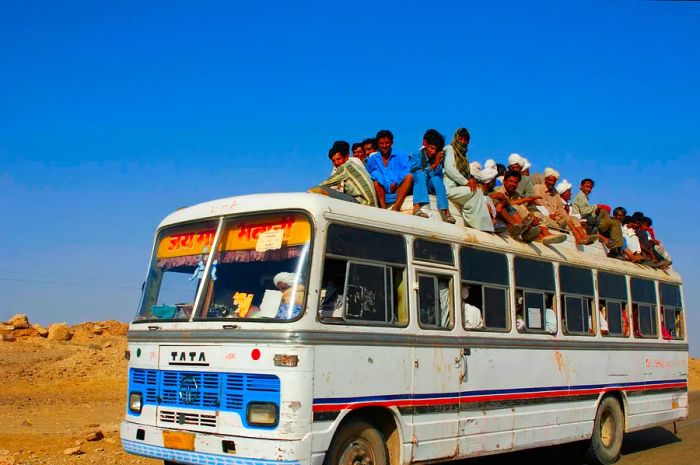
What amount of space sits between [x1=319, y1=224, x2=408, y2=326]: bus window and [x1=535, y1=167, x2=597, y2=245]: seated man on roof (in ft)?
14.0

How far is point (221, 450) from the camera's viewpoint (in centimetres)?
676

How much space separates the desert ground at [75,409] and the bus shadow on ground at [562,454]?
0.02 meters

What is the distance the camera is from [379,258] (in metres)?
7.65

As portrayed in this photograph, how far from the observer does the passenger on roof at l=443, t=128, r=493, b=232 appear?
9570 mm

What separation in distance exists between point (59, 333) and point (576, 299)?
23961 millimetres

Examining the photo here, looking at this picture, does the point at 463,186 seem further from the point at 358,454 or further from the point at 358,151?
the point at 358,454

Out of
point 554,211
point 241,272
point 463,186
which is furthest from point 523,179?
point 241,272

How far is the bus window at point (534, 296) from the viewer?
9.81m

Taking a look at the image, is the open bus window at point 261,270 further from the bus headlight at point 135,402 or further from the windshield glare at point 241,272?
the bus headlight at point 135,402

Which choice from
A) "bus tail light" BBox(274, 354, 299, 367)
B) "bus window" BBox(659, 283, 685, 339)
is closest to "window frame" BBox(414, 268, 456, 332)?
"bus tail light" BBox(274, 354, 299, 367)

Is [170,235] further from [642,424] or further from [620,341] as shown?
[642,424]

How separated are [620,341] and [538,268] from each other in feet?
8.25

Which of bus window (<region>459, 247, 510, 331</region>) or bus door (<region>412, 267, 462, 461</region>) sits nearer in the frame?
bus door (<region>412, 267, 462, 461</region>)

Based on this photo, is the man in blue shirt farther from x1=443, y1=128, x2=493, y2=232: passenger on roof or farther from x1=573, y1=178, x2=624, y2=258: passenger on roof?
Answer: x1=573, y1=178, x2=624, y2=258: passenger on roof
